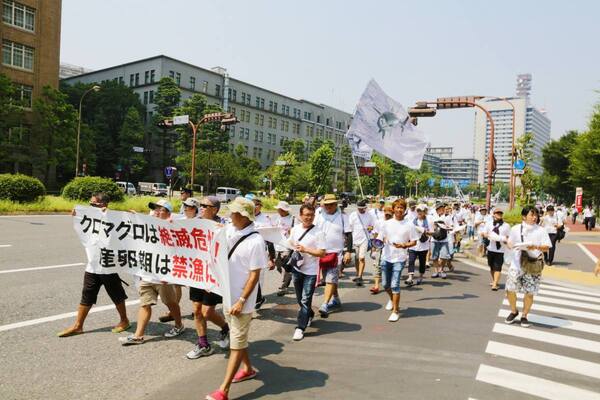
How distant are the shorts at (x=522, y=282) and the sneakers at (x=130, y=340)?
18.4ft

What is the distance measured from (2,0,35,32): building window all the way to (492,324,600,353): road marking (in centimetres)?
4349

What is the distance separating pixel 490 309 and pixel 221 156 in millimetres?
53428

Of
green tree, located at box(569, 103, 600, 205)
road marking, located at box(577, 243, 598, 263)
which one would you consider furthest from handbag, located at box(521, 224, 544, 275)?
green tree, located at box(569, 103, 600, 205)

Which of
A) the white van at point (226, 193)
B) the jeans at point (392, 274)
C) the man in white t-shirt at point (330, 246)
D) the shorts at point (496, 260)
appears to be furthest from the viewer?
the white van at point (226, 193)

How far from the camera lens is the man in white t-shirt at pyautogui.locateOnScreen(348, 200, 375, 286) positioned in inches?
394

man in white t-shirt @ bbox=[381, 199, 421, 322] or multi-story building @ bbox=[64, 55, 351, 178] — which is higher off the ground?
multi-story building @ bbox=[64, 55, 351, 178]

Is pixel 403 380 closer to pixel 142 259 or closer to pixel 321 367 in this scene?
pixel 321 367

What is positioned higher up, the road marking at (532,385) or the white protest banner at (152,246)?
the white protest banner at (152,246)

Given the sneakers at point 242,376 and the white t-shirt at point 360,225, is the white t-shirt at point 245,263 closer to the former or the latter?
the sneakers at point 242,376

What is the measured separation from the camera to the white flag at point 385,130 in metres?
13.4

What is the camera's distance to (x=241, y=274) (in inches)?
168

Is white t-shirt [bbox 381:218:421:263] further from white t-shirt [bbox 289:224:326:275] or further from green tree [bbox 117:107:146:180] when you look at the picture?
green tree [bbox 117:107:146:180]

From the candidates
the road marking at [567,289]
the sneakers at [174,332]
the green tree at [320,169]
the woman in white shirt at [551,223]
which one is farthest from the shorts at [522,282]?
the green tree at [320,169]

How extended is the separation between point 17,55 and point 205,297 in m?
42.0
